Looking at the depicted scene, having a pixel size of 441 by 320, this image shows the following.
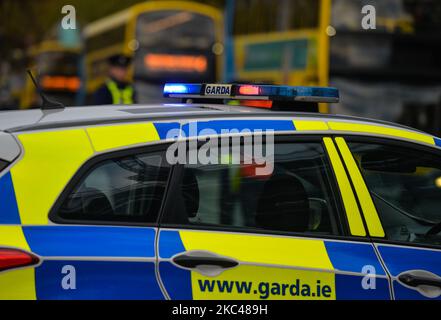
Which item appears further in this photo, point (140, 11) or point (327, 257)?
point (140, 11)

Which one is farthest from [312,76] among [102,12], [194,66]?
[102,12]

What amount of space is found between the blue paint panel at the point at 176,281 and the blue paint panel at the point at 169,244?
0.11ft

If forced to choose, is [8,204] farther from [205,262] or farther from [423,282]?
[423,282]

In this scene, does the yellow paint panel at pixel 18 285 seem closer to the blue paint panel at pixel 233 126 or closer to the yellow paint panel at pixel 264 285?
the yellow paint panel at pixel 264 285

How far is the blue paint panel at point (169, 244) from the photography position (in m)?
3.01

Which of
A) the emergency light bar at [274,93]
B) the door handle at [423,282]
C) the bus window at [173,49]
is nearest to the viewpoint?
the door handle at [423,282]

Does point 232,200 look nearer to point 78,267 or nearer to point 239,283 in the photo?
point 239,283

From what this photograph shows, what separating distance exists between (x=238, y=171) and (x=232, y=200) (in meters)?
0.11

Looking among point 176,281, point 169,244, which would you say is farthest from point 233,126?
point 176,281

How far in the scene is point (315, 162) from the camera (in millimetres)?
3432

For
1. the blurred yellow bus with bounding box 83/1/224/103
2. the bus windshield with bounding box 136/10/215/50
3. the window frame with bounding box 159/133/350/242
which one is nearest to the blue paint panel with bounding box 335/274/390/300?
the window frame with bounding box 159/133/350/242

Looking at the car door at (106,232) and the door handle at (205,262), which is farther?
the door handle at (205,262)

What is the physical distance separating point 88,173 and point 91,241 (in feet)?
0.79

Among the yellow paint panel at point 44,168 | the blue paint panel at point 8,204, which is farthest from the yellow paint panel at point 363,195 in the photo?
the blue paint panel at point 8,204
